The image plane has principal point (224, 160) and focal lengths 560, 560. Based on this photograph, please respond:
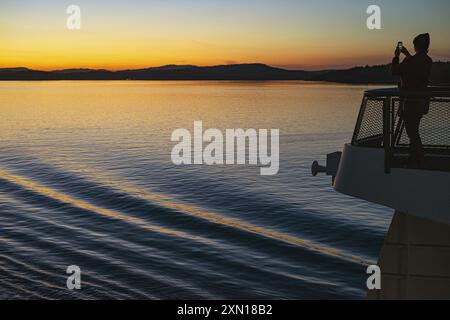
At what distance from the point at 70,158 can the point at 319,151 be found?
23.3m

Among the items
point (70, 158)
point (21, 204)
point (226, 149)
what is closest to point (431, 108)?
point (21, 204)

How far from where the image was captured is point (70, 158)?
49688mm

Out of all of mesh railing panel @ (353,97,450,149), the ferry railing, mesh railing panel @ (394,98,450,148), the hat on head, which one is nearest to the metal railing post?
the ferry railing

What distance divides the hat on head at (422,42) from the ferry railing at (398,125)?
608mm

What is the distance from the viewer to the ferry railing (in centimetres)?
814

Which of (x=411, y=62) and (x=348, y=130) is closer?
(x=411, y=62)

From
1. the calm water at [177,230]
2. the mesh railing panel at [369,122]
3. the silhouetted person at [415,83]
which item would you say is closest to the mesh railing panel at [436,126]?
the silhouetted person at [415,83]

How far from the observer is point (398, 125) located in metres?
9.06

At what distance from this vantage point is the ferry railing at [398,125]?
26.7 ft

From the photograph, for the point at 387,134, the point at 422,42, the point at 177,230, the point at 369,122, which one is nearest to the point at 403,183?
the point at 387,134

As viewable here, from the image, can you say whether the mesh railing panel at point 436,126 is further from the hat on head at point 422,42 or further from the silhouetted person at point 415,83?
the hat on head at point 422,42

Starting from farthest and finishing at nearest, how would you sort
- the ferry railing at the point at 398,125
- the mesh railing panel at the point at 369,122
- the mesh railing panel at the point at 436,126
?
the mesh railing panel at the point at 369,122
the mesh railing panel at the point at 436,126
the ferry railing at the point at 398,125

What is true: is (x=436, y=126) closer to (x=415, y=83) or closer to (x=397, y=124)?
(x=397, y=124)
